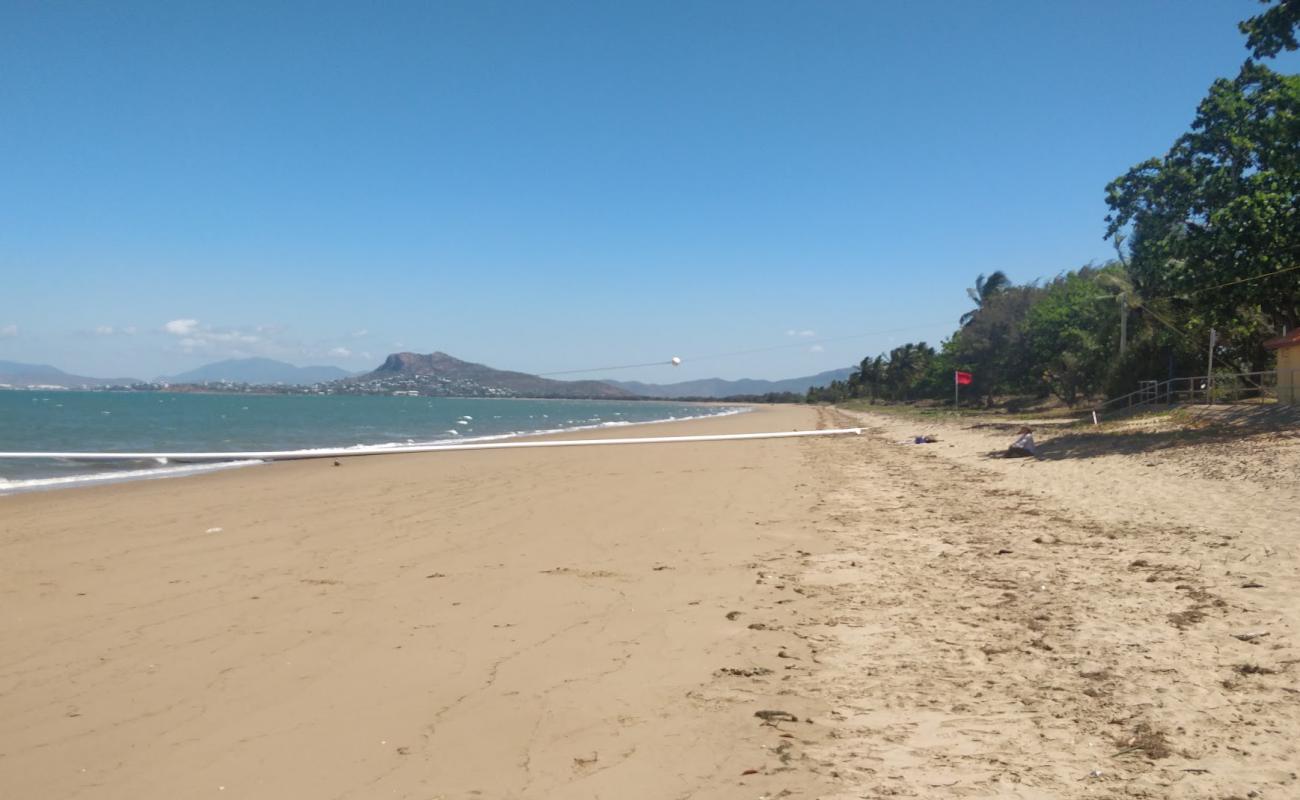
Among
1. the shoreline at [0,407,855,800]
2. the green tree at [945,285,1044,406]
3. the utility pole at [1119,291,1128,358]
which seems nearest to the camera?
the shoreline at [0,407,855,800]

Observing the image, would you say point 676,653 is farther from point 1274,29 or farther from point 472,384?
point 472,384

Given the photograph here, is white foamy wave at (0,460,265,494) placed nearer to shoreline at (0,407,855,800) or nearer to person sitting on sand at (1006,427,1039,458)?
shoreline at (0,407,855,800)

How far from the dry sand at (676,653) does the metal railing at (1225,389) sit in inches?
465

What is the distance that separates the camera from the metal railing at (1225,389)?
19.5 meters

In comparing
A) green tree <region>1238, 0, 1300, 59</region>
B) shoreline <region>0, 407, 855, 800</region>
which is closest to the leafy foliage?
green tree <region>1238, 0, 1300, 59</region>

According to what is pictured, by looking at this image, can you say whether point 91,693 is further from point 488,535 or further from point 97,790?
point 488,535

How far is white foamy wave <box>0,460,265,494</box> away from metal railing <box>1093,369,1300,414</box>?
2485 centimetres

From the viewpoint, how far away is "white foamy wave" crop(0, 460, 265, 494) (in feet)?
48.8

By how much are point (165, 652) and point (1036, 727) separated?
5060mm

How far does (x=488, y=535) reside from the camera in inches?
365

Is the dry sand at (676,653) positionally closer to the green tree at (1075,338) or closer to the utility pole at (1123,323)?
the utility pole at (1123,323)

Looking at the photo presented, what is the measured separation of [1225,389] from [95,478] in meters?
28.2

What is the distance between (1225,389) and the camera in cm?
2284

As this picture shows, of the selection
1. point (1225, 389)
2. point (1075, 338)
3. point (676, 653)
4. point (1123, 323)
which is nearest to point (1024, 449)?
point (1225, 389)
